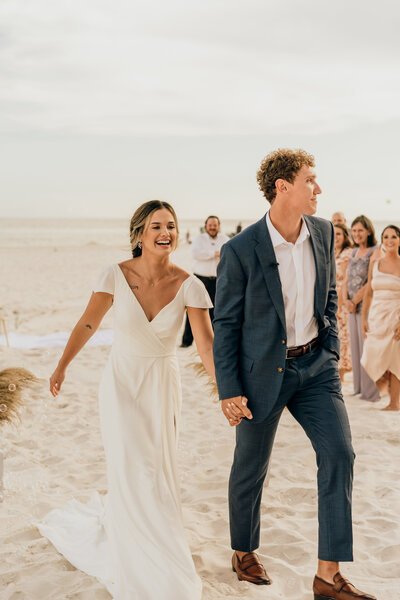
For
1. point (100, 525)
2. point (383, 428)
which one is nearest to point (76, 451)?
point (100, 525)

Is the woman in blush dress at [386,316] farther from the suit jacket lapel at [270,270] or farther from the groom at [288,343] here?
the suit jacket lapel at [270,270]

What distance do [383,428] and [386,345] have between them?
122cm

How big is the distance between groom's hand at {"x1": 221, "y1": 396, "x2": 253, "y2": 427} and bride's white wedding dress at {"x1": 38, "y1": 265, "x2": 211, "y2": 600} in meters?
0.40

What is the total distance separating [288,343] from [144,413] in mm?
846

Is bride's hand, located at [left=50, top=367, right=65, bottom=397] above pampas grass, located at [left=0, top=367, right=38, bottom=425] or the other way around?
above

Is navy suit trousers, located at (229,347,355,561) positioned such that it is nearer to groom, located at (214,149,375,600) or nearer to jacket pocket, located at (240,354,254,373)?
groom, located at (214,149,375,600)

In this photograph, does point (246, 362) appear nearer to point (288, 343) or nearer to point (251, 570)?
point (288, 343)

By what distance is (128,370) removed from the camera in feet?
11.5

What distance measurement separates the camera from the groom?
3133mm

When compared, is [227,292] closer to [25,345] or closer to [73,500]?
[73,500]

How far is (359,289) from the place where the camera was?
301 inches

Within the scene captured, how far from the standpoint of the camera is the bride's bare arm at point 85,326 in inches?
145

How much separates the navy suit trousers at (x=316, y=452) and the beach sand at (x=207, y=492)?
375 millimetres

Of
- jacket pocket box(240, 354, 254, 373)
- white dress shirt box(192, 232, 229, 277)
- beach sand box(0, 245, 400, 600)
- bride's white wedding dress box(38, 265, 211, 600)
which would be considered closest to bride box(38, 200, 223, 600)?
bride's white wedding dress box(38, 265, 211, 600)
